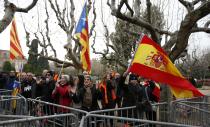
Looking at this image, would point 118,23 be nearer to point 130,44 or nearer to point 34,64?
point 130,44

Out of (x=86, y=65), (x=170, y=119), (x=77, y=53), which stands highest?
(x=77, y=53)

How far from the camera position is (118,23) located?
23.1 meters

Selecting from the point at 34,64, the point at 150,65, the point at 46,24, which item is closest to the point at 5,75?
the point at 46,24

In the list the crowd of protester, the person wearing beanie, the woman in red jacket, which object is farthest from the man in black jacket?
the person wearing beanie

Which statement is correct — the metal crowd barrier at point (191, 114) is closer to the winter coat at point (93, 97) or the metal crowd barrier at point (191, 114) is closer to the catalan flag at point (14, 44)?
the winter coat at point (93, 97)

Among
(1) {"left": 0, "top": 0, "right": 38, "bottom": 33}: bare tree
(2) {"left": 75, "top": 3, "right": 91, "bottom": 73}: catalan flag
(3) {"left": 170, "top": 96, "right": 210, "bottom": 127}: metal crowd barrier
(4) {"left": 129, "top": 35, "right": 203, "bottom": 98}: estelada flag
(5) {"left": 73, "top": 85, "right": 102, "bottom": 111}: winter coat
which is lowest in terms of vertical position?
(3) {"left": 170, "top": 96, "right": 210, "bottom": 127}: metal crowd barrier

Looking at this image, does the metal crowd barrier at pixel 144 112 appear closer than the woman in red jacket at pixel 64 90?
Yes

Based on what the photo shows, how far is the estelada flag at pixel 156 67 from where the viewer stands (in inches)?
244

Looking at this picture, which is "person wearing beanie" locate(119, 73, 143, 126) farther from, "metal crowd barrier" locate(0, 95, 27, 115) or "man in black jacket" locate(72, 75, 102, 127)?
"metal crowd barrier" locate(0, 95, 27, 115)

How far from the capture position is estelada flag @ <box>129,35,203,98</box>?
244 inches

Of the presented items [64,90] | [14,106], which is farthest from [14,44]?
[64,90]

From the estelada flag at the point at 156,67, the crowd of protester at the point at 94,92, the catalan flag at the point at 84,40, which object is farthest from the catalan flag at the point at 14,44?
the estelada flag at the point at 156,67

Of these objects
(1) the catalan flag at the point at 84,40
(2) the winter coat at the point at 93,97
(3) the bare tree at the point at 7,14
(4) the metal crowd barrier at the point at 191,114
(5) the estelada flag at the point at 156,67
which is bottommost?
(4) the metal crowd barrier at the point at 191,114

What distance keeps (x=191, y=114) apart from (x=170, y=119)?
0.88 meters
